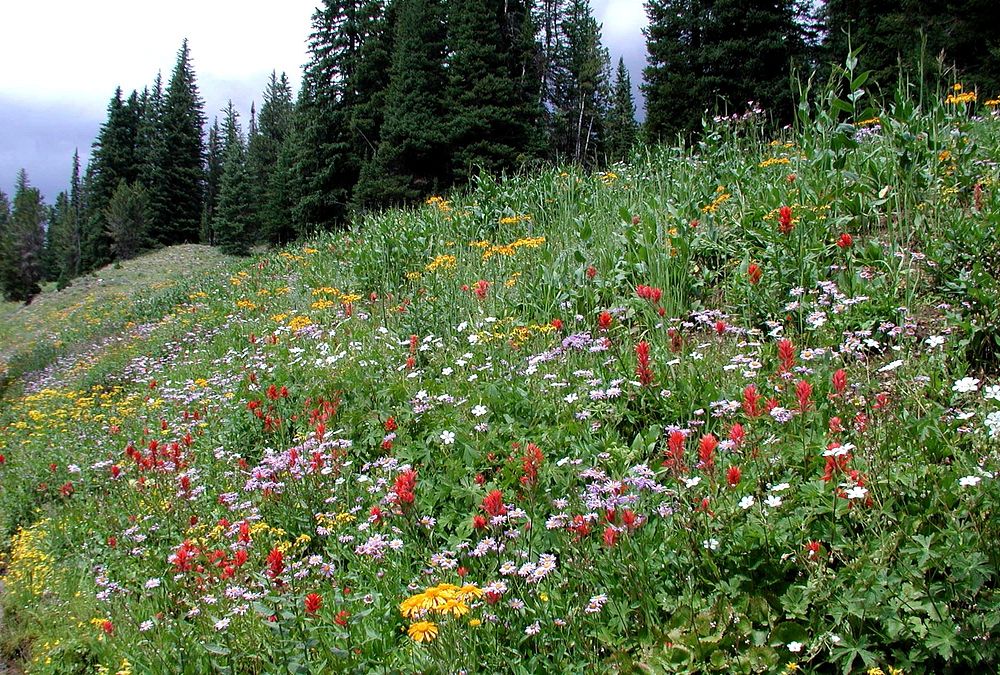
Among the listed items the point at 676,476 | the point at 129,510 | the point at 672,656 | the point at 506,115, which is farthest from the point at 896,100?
the point at 506,115

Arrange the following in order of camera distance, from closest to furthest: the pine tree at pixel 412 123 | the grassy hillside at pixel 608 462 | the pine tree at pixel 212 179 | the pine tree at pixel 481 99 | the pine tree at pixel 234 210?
the grassy hillside at pixel 608 462 → the pine tree at pixel 412 123 → the pine tree at pixel 481 99 → the pine tree at pixel 234 210 → the pine tree at pixel 212 179

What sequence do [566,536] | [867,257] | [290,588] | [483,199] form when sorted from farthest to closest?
[483,199] < [867,257] < [290,588] < [566,536]

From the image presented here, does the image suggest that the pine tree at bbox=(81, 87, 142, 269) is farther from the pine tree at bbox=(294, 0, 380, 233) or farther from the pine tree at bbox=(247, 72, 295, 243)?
the pine tree at bbox=(294, 0, 380, 233)

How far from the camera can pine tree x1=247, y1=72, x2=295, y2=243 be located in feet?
153

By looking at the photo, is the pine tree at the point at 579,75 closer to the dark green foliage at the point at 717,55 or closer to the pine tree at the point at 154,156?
the dark green foliage at the point at 717,55

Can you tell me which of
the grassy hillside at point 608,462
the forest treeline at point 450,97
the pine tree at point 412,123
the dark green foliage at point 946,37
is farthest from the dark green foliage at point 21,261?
the dark green foliage at point 946,37

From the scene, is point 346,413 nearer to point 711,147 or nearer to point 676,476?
point 676,476

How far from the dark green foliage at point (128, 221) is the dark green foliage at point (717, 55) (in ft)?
136

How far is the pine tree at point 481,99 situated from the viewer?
117 feet

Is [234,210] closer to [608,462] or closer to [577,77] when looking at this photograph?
[577,77]

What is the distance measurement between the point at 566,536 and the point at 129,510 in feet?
11.2

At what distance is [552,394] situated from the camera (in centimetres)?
360

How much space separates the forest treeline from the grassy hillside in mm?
11785

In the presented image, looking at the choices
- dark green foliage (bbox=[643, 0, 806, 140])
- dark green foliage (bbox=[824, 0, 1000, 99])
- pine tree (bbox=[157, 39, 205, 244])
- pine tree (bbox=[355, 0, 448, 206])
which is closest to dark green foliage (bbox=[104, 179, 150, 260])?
pine tree (bbox=[157, 39, 205, 244])
